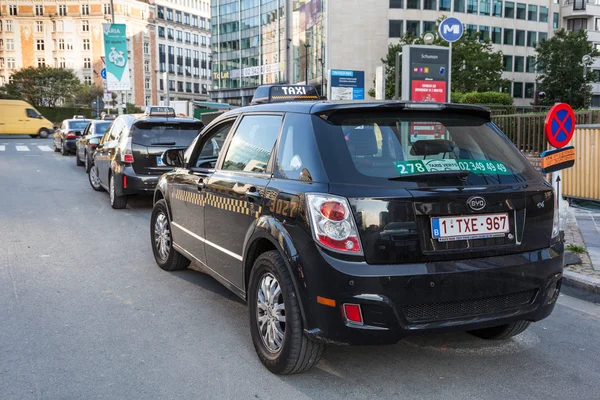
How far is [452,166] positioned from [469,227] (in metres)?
0.39

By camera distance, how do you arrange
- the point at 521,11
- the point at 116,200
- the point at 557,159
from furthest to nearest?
1. the point at 521,11
2. the point at 116,200
3. the point at 557,159

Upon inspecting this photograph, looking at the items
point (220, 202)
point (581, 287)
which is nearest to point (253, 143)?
point (220, 202)

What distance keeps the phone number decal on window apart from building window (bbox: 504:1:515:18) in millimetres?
71993

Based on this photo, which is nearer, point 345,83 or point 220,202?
point 220,202

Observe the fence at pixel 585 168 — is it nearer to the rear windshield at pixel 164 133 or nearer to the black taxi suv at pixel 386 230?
the rear windshield at pixel 164 133

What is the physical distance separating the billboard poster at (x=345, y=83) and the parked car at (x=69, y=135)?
1081 cm

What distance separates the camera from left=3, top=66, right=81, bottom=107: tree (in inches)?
3203

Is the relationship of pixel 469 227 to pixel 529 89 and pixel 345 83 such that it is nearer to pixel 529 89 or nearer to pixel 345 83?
pixel 345 83

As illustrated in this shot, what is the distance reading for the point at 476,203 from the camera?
135 inches

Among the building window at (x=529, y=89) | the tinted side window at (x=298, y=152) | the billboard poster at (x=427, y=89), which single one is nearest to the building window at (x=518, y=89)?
the building window at (x=529, y=89)

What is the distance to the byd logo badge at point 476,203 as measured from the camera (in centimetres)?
342

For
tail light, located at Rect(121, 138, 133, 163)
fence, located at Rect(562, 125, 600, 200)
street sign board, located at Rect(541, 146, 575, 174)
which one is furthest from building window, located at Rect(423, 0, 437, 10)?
street sign board, located at Rect(541, 146, 575, 174)

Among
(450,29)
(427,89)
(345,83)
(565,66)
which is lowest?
(427,89)

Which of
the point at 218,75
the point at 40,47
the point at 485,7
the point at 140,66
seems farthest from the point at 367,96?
the point at 40,47
